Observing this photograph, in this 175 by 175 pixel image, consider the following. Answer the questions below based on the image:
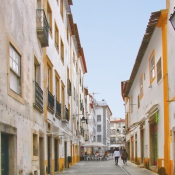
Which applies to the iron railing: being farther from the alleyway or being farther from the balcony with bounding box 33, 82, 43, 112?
the alleyway

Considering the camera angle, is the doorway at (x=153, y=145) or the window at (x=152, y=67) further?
the doorway at (x=153, y=145)

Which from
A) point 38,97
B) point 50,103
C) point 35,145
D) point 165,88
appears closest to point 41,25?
point 38,97

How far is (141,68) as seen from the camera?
24.7 metres

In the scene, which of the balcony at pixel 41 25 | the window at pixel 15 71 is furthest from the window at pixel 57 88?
the window at pixel 15 71

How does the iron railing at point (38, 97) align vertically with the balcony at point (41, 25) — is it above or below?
below

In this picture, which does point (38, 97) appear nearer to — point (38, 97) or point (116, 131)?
point (38, 97)

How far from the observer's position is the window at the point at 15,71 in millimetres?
10720

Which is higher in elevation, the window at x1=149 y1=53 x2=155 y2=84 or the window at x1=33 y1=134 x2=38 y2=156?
the window at x1=149 y1=53 x2=155 y2=84

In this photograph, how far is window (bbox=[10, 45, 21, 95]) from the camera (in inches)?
422

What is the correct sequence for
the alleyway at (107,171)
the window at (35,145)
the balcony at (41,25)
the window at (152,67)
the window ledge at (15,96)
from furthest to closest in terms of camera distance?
the alleyway at (107,171)
the window at (152,67)
the balcony at (41,25)
the window at (35,145)
the window ledge at (15,96)

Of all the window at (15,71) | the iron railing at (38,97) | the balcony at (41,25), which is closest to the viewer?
the window at (15,71)

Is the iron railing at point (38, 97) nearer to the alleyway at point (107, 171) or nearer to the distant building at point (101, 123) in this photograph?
the alleyway at point (107, 171)

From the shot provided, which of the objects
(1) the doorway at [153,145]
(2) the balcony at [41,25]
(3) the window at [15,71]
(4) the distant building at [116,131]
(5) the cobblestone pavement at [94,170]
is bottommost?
(4) the distant building at [116,131]

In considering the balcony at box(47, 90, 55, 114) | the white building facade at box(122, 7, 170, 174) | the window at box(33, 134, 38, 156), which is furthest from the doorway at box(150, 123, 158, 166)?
the window at box(33, 134, 38, 156)
